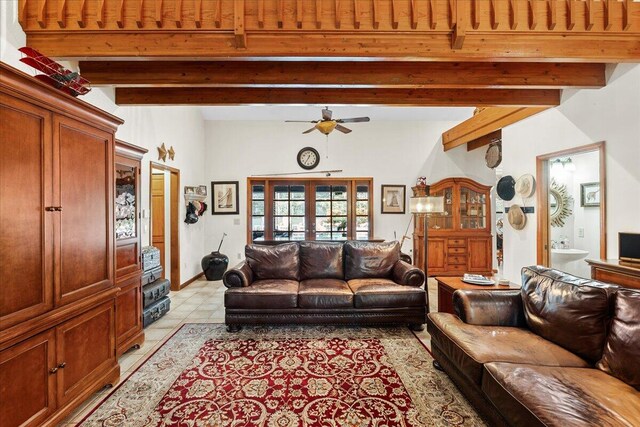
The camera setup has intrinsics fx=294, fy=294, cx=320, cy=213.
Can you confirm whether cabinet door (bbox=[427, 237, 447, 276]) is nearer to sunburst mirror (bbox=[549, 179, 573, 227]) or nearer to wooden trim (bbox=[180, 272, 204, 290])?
sunburst mirror (bbox=[549, 179, 573, 227])

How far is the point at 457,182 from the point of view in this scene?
20.1ft

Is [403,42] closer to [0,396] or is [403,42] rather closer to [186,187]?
[0,396]

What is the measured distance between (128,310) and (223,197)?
12.8 feet

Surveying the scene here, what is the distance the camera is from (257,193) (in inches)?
258

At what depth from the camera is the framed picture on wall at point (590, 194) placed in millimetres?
4301

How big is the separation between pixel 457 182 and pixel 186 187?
5.35 metres

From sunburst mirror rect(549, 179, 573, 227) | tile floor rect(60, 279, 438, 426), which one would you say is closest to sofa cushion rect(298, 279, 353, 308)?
tile floor rect(60, 279, 438, 426)

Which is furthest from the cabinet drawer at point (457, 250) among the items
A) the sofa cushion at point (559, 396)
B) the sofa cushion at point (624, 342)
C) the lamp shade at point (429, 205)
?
the sofa cushion at point (559, 396)

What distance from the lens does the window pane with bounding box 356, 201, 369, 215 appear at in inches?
259

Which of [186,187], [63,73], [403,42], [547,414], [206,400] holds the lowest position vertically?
[206,400]

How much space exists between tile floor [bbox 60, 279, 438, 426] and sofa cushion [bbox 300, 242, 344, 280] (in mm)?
1239

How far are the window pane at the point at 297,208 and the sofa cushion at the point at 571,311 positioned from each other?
15.6 feet

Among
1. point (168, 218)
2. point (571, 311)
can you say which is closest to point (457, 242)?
point (571, 311)

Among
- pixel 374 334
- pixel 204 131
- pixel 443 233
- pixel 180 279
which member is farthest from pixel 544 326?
pixel 204 131
